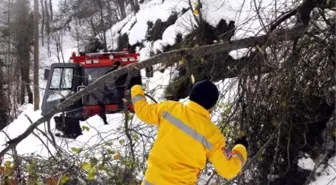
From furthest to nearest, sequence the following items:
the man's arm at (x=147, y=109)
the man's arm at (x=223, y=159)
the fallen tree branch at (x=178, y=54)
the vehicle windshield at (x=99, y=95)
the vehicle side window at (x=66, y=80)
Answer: the vehicle side window at (x=66, y=80) < the vehicle windshield at (x=99, y=95) < the fallen tree branch at (x=178, y=54) < the man's arm at (x=147, y=109) < the man's arm at (x=223, y=159)

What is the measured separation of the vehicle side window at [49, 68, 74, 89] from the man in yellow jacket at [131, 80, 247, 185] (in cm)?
755

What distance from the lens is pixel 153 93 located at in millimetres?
4133

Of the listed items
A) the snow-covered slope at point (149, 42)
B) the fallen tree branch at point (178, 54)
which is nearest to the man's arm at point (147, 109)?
the fallen tree branch at point (178, 54)

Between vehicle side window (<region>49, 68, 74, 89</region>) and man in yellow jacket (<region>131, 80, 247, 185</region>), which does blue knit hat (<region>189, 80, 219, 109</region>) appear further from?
vehicle side window (<region>49, 68, 74, 89</region>)

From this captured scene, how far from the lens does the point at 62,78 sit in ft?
33.8

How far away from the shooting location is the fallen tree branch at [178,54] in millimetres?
3498

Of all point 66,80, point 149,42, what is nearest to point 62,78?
point 66,80

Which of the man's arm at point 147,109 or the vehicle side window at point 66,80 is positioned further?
the vehicle side window at point 66,80

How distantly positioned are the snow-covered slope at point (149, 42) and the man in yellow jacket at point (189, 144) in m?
1.06

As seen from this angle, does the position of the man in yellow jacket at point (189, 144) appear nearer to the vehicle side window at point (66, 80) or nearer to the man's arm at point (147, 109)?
the man's arm at point (147, 109)

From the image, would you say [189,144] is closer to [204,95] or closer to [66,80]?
[204,95]

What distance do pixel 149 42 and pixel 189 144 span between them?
15.7 meters

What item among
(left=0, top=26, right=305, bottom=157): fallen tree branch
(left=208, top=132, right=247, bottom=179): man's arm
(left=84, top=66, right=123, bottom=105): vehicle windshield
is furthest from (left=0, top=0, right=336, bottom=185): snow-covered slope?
(left=208, top=132, right=247, bottom=179): man's arm

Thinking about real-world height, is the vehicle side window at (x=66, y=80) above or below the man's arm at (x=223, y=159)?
above
